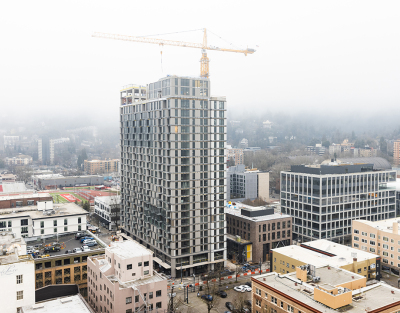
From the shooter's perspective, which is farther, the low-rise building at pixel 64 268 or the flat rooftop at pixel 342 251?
the flat rooftop at pixel 342 251

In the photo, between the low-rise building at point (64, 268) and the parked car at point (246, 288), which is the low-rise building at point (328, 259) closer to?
the parked car at point (246, 288)

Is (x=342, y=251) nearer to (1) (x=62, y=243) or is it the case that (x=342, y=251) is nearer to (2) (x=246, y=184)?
(1) (x=62, y=243)

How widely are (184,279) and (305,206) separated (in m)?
33.4

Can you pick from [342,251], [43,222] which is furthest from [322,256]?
[43,222]

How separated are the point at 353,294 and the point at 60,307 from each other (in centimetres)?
2991

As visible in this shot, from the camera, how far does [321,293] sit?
111 feet

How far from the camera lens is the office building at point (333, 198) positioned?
74062 millimetres

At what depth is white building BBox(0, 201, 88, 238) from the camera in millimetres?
59125

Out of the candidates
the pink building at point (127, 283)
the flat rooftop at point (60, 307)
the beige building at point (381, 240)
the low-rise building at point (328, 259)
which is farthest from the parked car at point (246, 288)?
the beige building at point (381, 240)

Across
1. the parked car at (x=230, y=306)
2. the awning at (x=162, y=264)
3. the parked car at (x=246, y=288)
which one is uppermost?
the awning at (x=162, y=264)

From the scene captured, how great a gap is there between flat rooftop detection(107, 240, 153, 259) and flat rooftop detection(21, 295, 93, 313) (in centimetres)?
694

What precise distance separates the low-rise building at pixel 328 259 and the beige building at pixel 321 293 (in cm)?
542

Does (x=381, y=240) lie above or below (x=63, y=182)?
below

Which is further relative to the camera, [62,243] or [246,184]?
[246,184]
